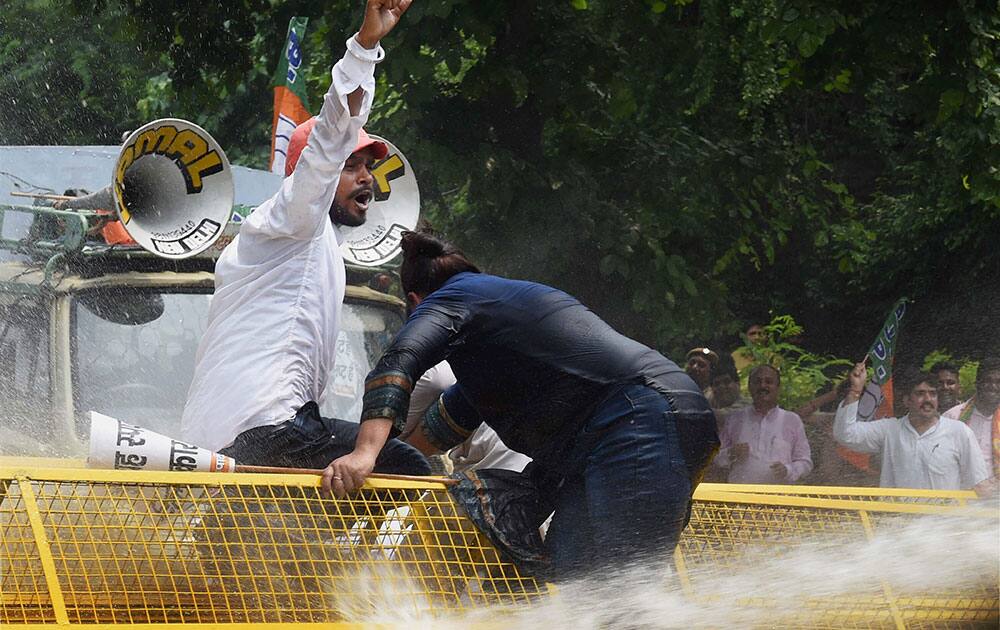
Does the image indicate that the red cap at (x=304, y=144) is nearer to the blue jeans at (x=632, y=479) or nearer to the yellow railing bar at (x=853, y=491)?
the blue jeans at (x=632, y=479)

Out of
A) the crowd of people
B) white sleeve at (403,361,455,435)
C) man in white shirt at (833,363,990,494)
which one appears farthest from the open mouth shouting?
man in white shirt at (833,363,990,494)

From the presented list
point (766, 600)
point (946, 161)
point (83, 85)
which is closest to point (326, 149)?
point (766, 600)

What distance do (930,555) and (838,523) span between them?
0.98ft

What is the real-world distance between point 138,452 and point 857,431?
4.86m

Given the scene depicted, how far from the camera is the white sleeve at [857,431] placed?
737cm

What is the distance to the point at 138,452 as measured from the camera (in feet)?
11.5

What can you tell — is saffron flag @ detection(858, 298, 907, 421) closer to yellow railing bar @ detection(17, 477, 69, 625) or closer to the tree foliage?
the tree foliage

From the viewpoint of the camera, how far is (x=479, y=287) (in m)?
3.84

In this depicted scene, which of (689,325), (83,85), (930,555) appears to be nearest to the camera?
(930,555)

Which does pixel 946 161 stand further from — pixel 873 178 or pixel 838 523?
pixel 873 178

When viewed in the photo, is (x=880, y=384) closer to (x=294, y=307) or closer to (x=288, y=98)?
(x=288, y=98)

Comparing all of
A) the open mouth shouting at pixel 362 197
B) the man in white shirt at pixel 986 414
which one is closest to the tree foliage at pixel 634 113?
the man in white shirt at pixel 986 414

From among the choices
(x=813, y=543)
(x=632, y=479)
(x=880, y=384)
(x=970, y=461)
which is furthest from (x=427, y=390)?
(x=880, y=384)

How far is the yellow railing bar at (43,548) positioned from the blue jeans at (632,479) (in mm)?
1273
